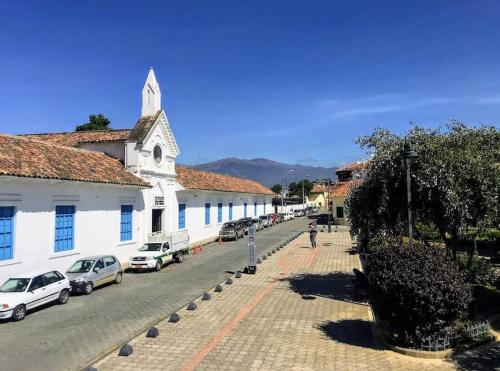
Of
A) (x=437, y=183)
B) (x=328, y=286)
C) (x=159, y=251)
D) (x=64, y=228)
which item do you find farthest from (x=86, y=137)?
(x=437, y=183)

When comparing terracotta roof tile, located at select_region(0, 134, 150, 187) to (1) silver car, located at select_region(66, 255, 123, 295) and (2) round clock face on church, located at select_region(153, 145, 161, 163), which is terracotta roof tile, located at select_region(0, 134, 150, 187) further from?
(1) silver car, located at select_region(66, 255, 123, 295)

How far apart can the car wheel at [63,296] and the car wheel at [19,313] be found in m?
1.98

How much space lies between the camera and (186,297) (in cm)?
1767

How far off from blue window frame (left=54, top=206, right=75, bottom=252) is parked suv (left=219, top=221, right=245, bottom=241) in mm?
19278

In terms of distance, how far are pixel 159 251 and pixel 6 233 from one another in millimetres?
8867

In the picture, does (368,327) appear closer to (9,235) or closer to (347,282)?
(347,282)

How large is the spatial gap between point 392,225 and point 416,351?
6.23 m

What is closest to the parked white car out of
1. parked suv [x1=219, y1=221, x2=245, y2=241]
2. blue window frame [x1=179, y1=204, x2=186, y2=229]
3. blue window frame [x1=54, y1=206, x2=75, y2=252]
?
blue window frame [x1=54, y1=206, x2=75, y2=252]

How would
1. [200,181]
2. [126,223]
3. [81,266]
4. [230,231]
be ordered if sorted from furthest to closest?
[230,231]
[200,181]
[126,223]
[81,266]

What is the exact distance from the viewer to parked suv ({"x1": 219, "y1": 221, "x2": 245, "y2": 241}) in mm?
40562

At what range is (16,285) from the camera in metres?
15.4

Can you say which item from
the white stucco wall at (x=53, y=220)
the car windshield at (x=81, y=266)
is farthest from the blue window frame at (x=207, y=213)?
the car windshield at (x=81, y=266)

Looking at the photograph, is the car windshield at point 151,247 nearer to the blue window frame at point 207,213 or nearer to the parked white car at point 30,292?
the parked white car at point 30,292

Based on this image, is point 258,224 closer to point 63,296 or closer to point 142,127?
point 142,127
